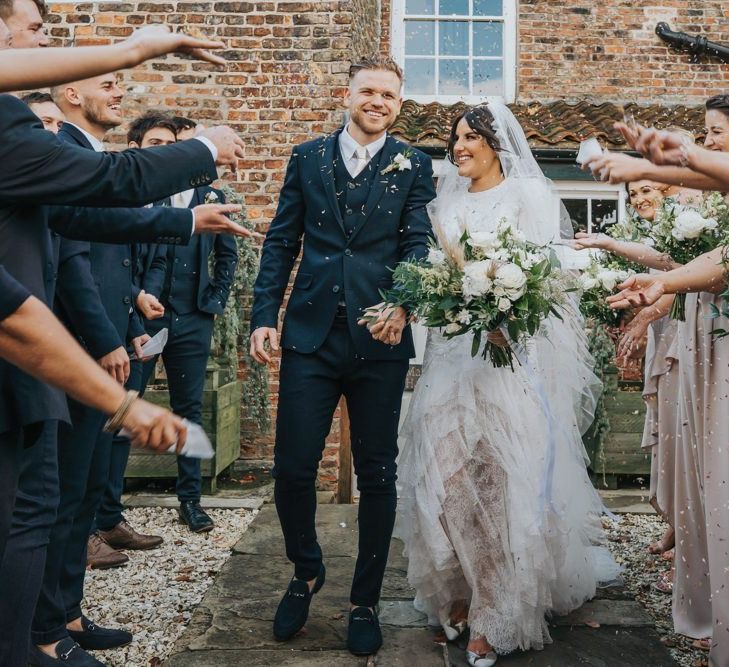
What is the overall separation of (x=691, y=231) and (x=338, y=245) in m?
1.44

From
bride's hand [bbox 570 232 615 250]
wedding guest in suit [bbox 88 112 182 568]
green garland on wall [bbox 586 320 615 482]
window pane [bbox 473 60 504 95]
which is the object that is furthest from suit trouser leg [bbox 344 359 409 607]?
window pane [bbox 473 60 504 95]

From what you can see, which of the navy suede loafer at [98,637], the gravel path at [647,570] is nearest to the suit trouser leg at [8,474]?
the navy suede loafer at [98,637]

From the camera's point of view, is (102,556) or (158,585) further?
(102,556)

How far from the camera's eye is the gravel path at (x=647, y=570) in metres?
3.13

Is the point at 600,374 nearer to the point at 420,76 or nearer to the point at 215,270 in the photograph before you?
the point at 215,270

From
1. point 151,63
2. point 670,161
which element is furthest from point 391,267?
point 151,63

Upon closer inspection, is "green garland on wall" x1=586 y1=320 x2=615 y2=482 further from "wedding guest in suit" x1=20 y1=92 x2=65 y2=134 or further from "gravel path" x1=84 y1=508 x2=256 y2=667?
"wedding guest in suit" x1=20 y1=92 x2=65 y2=134

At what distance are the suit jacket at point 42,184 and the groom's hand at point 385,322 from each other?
890 millimetres

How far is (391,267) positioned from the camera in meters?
3.14

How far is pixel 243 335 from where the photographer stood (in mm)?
6297

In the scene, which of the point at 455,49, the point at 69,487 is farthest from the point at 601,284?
the point at 455,49

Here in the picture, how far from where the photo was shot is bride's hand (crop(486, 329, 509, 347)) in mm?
3043

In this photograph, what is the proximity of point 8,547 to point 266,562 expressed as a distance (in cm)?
204

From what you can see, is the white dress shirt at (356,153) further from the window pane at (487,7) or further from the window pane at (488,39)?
the window pane at (487,7)
